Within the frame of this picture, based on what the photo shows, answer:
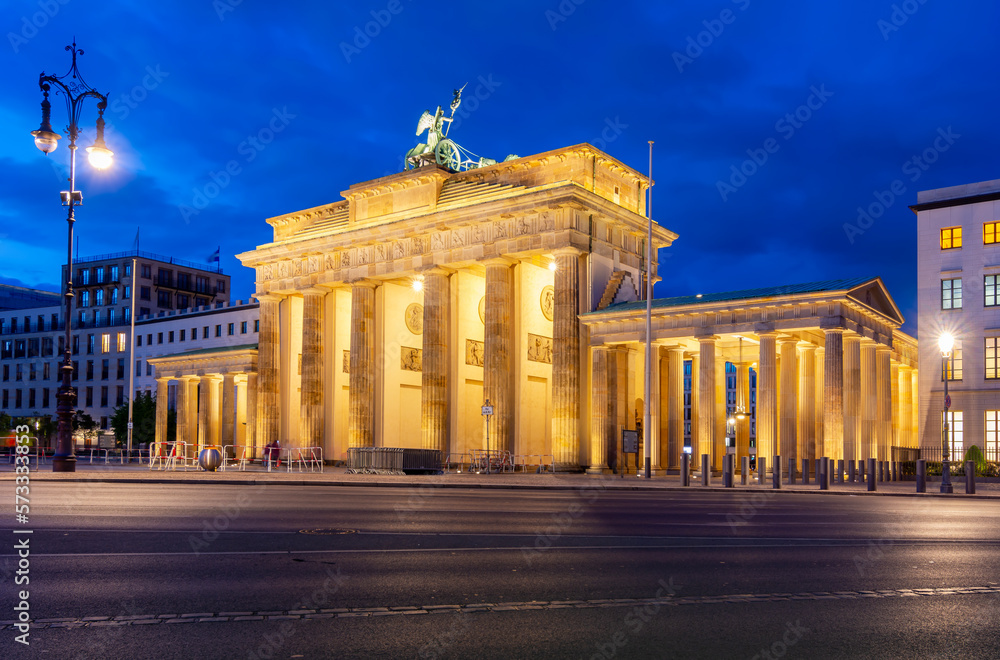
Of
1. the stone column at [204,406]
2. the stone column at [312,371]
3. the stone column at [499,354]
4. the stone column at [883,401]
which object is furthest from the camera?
the stone column at [204,406]

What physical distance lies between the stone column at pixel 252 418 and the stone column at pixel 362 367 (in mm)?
7663

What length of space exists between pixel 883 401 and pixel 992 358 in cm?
749

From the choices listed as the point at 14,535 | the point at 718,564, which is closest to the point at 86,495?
the point at 14,535

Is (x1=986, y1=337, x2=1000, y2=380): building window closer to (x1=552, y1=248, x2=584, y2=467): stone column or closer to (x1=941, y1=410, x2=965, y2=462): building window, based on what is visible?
(x1=941, y1=410, x2=965, y2=462): building window

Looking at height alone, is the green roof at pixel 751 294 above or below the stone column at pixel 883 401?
above

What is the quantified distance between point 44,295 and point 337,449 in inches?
3452

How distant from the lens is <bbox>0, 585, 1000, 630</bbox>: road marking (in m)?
6.79

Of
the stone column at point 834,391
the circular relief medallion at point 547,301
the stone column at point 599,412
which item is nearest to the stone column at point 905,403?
the stone column at point 834,391

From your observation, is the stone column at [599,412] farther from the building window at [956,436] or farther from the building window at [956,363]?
the building window at [956,363]

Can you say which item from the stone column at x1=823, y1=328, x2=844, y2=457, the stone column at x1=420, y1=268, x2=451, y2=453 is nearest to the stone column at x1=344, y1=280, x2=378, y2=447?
the stone column at x1=420, y1=268, x2=451, y2=453

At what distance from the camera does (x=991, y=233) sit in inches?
1864

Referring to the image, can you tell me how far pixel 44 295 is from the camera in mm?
125438

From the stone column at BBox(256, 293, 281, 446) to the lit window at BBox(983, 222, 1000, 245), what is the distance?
41.9m

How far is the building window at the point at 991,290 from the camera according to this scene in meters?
47.1
